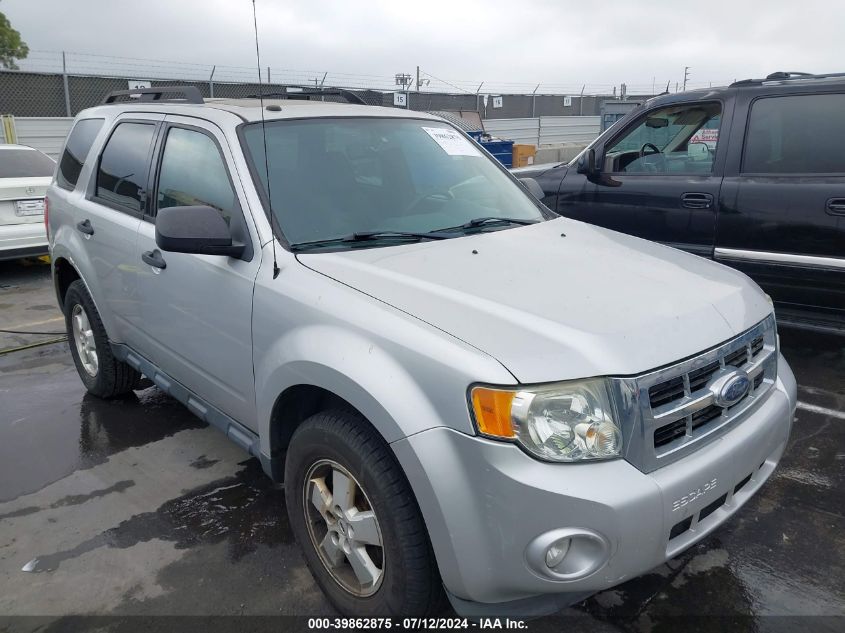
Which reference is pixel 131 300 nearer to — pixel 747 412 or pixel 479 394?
pixel 479 394

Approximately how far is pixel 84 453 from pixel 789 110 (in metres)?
4.97

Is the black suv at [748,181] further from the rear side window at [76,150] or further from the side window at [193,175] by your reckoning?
the rear side window at [76,150]

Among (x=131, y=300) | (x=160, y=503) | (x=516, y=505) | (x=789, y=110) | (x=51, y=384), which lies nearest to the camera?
(x=516, y=505)

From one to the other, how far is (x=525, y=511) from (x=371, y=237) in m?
1.37

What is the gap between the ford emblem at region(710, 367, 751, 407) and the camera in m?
2.19

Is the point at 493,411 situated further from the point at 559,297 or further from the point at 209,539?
the point at 209,539

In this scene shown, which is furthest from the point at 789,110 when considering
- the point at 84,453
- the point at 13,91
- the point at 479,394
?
the point at 13,91

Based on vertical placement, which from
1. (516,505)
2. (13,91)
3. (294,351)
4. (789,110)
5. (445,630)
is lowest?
(445,630)

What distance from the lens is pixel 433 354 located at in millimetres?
1997

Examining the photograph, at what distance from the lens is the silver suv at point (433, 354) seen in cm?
191

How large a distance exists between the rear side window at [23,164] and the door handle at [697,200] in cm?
717

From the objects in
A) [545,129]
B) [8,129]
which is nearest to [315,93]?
[8,129]

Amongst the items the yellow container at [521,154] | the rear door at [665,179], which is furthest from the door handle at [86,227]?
the yellow container at [521,154]

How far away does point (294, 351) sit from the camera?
239 cm
